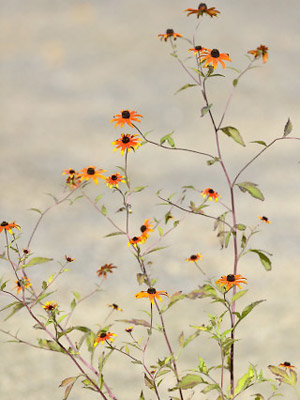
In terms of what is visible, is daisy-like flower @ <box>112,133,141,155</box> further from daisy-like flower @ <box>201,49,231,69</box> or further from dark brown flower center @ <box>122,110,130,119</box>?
daisy-like flower @ <box>201,49,231,69</box>

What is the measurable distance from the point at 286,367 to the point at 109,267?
39 centimetres

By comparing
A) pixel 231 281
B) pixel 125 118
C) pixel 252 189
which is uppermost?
pixel 125 118

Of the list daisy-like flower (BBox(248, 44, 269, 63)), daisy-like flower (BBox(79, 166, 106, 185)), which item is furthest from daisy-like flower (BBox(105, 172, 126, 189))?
daisy-like flower (BBox(248, 44, 269, 63))

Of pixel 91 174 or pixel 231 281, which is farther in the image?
pixel 91 174

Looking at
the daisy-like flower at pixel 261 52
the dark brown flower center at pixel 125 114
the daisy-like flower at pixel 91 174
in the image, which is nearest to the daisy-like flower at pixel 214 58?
the daisy-like flower at pixel 261 52

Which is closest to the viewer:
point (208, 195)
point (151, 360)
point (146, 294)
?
point (146, 294)

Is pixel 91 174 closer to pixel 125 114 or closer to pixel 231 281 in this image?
pixel 125 114

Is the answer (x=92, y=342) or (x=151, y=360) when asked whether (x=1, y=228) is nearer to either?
(x=92, y=342)

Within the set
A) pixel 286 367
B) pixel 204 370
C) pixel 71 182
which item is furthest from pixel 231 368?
pixel 71 182

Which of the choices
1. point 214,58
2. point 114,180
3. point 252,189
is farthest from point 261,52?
point 114,180

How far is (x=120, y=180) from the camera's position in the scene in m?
0.98

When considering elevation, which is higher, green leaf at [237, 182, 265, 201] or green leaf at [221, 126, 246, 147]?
green leaf at [221, 126, 246, 147]

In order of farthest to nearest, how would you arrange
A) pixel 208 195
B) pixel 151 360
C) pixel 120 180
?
pixel 151 360
pixel 208 195
pixel 120 180

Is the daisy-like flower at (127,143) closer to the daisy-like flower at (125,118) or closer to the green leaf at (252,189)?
the daisy-like flower at (125,118)
